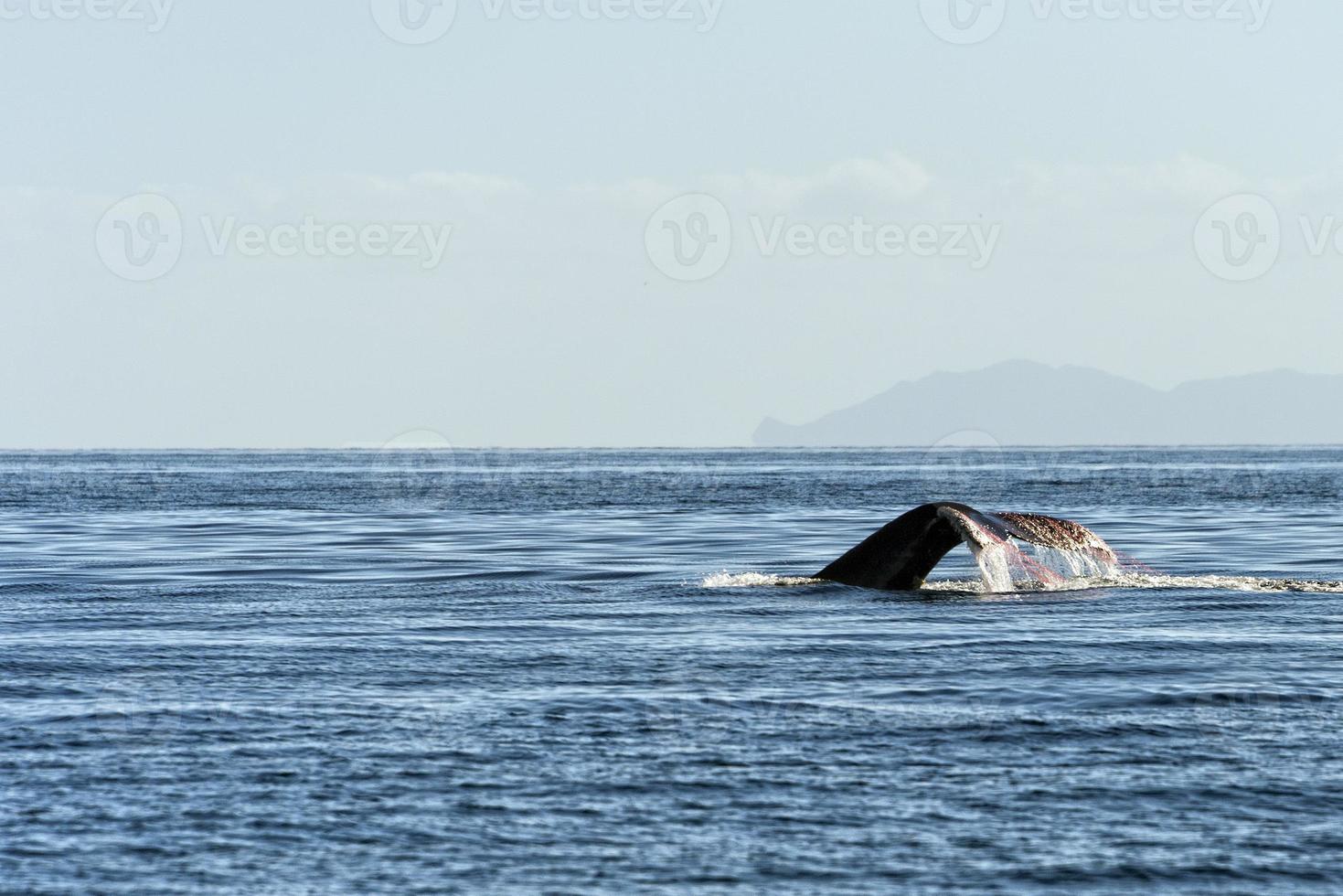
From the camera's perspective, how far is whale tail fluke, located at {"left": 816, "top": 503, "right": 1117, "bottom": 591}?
1912cm

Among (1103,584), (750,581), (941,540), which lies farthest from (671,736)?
(1103,584)

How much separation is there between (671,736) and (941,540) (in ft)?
30.1

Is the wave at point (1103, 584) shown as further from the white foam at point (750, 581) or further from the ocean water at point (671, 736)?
the ocean water at point (671, 736)

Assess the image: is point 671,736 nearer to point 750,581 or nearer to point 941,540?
point 941,540

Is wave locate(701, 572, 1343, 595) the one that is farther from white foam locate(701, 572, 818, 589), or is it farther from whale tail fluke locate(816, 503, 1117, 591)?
whale tail fluke locate(816, 503, 1117, 591)

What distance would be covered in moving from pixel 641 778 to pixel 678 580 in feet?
48.7

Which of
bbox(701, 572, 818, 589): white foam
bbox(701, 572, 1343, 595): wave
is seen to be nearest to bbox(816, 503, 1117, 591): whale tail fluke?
bbox(701, 572, 1343, 595): wave

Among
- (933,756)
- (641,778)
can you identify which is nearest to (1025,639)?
(933,756)

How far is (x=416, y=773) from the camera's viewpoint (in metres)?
10.1

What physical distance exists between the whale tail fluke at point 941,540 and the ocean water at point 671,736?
1.56 feet

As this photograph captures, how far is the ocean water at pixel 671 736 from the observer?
8250 millimetres

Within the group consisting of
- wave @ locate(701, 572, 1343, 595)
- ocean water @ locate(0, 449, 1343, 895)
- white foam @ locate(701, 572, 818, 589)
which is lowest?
ocean water @ locate(0, 449, 1343, 895)

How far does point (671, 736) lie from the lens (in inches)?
445

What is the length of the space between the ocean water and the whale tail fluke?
0.48 m
